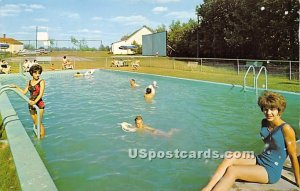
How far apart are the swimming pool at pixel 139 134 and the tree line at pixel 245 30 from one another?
14.3 m

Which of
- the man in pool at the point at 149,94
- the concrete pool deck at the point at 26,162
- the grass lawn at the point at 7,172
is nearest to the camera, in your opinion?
the concrete pool deck at the point at 26,162

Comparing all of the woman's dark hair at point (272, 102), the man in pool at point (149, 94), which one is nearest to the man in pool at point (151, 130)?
the woman's dark hair at point (272, 102)

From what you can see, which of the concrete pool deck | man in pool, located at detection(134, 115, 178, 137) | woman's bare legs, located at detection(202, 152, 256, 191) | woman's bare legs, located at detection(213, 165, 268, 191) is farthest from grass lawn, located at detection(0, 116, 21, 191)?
man in pool, located at detection(134, 115, 178, 137)

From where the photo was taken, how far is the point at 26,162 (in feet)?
17.0

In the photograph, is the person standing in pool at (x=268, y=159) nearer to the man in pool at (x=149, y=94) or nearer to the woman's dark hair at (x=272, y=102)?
the woman's dark hair at (x=272, y=102)

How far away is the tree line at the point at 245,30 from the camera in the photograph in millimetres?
27766

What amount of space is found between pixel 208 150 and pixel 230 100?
7004 millimetres

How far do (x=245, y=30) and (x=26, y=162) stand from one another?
30.9m

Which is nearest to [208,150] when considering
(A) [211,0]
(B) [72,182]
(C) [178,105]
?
(B) [72,182]

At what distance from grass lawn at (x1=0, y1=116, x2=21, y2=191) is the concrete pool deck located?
0.33ft

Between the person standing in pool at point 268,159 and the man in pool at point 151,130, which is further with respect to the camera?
the man in pool at point 151,130

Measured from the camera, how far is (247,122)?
10164 mm

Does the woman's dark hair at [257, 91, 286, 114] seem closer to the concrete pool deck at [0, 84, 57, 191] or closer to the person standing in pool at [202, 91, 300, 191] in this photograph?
the person standing in pool at [202, 91, 300, 191]

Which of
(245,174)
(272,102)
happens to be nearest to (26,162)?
(245,174)
